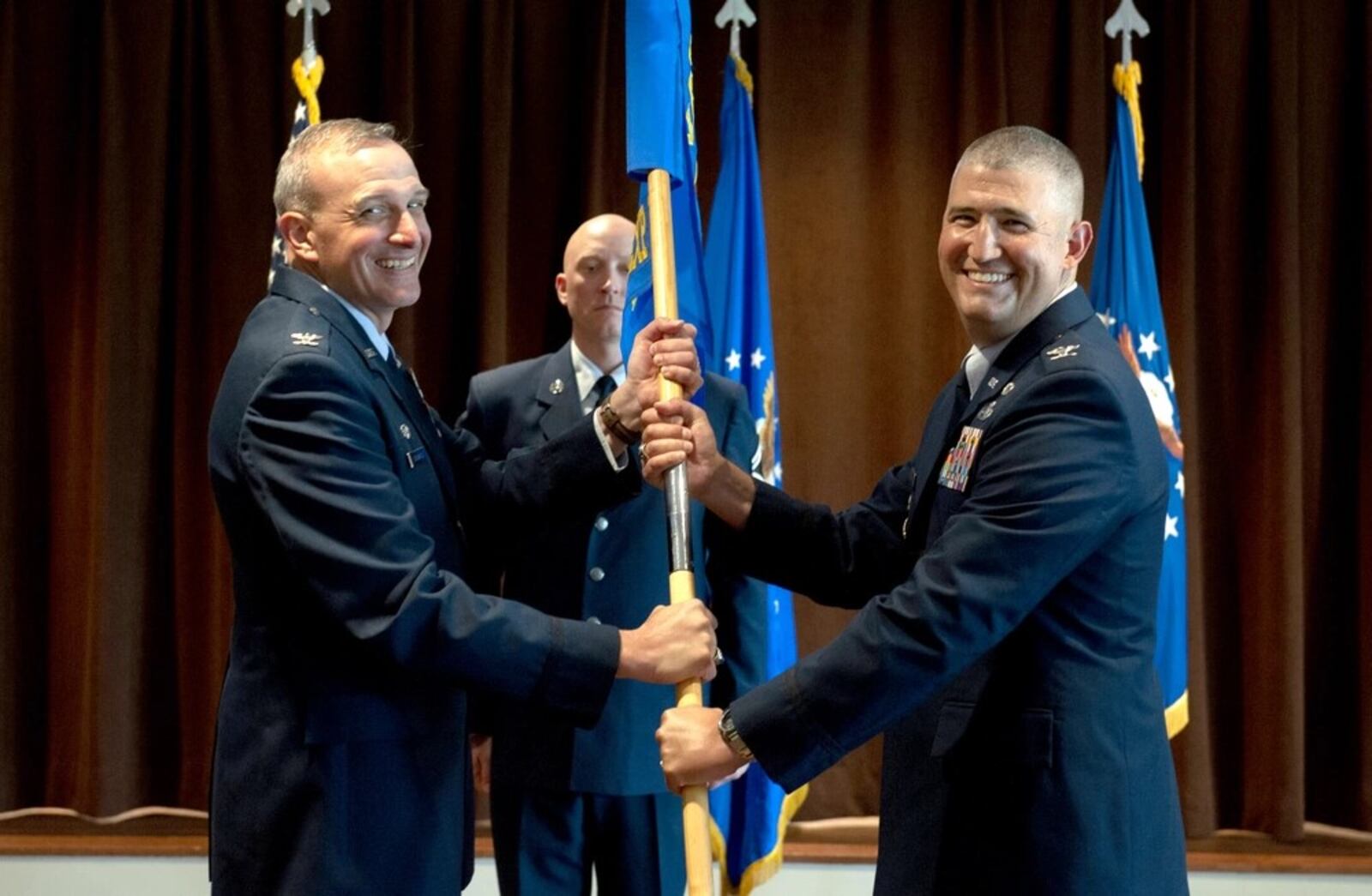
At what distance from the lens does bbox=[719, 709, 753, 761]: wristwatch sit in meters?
1.90

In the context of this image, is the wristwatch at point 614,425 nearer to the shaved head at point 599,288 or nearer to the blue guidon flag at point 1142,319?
the shaved head at point 599,288

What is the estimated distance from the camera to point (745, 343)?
3814 mm

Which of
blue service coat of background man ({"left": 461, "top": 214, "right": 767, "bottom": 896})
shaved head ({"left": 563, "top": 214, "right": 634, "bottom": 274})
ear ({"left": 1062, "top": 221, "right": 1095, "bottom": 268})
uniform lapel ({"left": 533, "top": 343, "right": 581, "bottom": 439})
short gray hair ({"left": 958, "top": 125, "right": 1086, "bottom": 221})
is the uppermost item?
shaved head ({"left": 563, "top": 214, "right": 634, "bottom": 274})

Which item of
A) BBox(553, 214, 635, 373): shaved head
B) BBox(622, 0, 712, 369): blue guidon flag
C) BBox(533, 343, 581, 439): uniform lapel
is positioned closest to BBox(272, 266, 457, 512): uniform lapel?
BBox(622, 0, 712, 369): blue guidon flag

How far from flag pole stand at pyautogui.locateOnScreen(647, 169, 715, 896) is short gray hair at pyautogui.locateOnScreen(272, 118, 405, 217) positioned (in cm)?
45

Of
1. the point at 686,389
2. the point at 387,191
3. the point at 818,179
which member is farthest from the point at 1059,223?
the point at 818,179

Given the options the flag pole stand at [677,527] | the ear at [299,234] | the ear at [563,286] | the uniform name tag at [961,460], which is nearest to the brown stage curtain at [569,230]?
the ear at [563,286]

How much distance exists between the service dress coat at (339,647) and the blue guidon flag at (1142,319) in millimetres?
2312

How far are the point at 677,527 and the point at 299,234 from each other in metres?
0.72

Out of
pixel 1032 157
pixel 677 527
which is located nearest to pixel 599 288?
pixel 677 527

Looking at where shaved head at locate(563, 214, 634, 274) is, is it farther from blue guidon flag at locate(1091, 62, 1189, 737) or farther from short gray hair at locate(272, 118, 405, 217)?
blue guidon flag at locate(1091, 62, 1189, 737)

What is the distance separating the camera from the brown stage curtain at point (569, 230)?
4234 millimetres

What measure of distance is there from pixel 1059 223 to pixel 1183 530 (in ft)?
6.71

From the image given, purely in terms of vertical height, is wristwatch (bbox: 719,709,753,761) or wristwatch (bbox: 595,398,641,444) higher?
wristwatch (bbox: 595,398,641,444)
